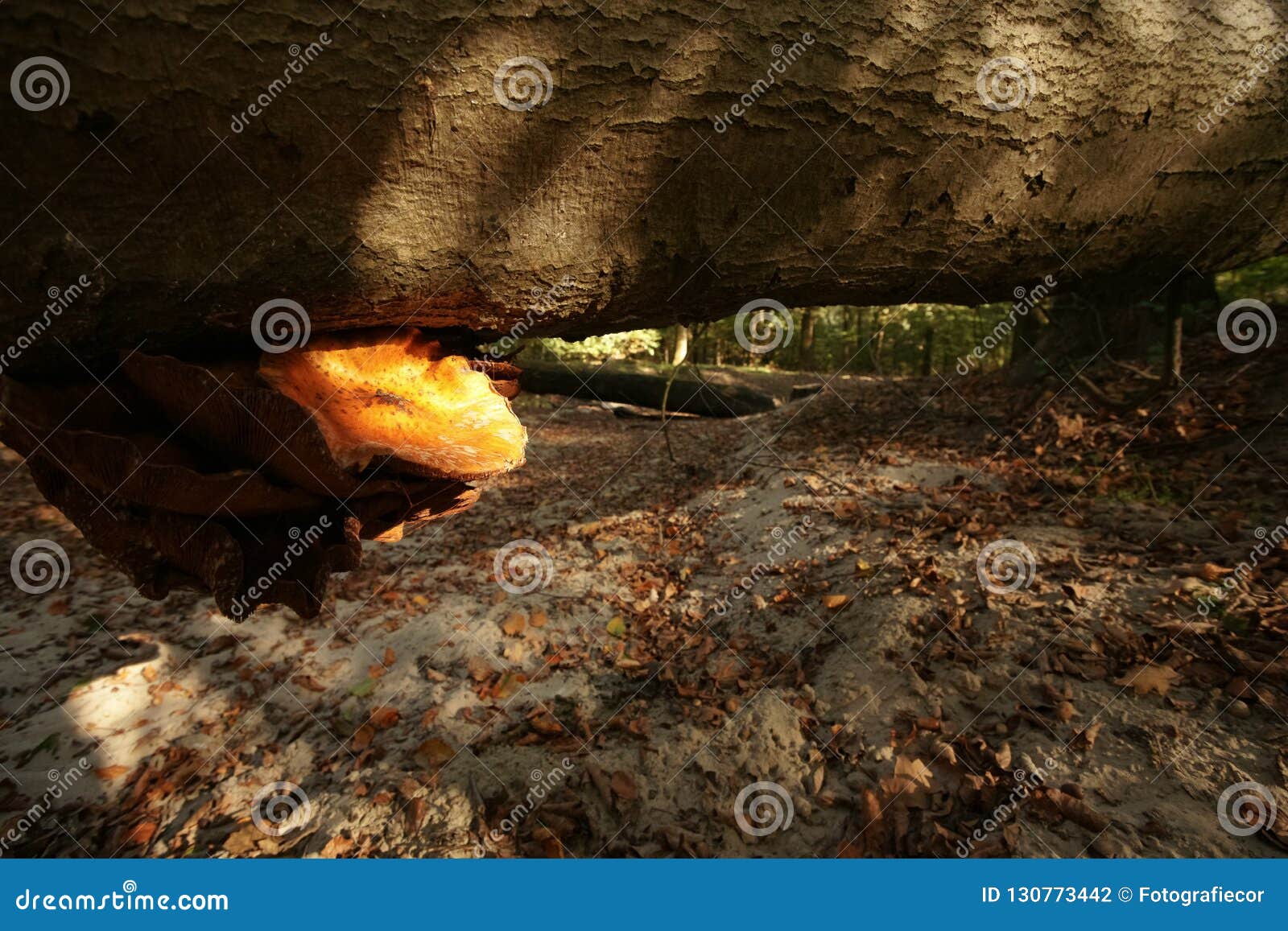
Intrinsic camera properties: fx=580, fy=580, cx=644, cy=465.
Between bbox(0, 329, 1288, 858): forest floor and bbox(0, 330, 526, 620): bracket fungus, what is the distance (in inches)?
76.7

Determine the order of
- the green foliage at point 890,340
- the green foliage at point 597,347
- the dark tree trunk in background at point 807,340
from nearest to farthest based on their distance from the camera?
1. the green foliage at point 890,340
2. the green foliage at point 597,347
3. the dark tree trunk in background at point 807,340

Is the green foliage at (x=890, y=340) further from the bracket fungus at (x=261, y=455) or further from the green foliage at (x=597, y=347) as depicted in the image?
the bracket fungus at (x=261, y=455)

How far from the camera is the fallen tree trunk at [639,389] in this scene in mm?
11227

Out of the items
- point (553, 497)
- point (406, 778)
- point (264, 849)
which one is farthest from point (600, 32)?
point (553, 497)

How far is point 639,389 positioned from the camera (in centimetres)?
1217

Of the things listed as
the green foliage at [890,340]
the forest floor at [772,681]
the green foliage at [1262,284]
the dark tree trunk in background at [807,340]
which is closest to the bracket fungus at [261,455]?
the forest floor at [772,681]

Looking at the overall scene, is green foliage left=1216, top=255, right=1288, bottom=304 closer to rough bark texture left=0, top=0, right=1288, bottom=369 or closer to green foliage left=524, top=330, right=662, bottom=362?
rough bark texture left=0, top=0, right=1288, bottom=369

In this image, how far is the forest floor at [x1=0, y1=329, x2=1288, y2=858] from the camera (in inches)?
93.9

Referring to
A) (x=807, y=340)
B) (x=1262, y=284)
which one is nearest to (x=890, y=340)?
(x=807, y=340)

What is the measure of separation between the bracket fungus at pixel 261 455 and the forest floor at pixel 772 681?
76.7 inches

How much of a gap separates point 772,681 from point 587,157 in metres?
2.90

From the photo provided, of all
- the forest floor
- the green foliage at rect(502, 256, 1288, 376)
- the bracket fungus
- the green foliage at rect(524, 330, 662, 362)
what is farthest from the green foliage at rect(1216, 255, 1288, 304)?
the green foliage at rect(524, 330, 662, 362)

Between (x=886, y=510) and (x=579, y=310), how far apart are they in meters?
3.84

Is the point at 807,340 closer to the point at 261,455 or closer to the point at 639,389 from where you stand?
the point at 639,389
